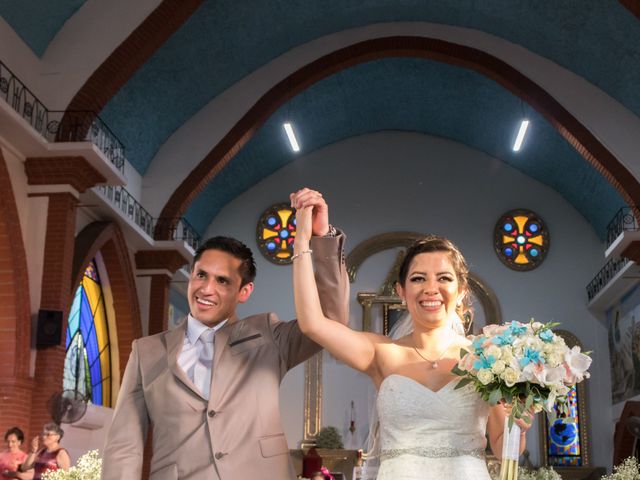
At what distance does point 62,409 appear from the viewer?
12.5 m

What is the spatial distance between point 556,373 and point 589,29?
1434 centimetres

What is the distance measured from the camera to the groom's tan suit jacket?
3.19 m

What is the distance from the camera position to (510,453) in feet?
10.6

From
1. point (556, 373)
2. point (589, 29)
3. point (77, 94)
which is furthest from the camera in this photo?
point (589, 29)

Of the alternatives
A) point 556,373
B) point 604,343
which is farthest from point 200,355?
point 604,343

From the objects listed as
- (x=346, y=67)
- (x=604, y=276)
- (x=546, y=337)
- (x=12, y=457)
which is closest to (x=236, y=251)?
(x=546, y=337)

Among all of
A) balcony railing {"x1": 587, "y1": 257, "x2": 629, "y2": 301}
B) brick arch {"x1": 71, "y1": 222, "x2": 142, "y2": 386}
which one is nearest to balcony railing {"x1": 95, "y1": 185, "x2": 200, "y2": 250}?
brick arch {"x1": 71, "y1": 222, "x2": 142, "y2": 386}

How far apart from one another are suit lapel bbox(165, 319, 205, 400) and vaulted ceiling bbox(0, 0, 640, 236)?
10754 mm

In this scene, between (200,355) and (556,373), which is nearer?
(556,373)

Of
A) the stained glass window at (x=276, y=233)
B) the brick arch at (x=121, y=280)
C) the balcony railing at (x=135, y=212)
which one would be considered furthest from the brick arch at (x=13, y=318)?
the stained glass window at (x=276, y=233)

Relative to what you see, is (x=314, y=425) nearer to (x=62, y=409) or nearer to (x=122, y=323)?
(x=122, y=323)

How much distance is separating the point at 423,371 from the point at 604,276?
1878cm

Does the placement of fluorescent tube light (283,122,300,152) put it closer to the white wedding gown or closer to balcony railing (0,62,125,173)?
balcony railing (0,62,125,173)

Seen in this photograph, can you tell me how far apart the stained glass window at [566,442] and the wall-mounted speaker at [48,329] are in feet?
42.6
